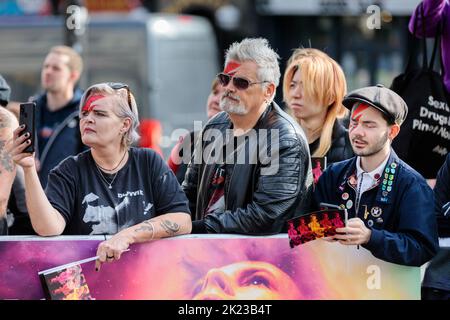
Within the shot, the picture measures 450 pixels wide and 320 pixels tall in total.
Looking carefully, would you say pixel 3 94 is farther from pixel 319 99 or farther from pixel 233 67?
pixel 319 99

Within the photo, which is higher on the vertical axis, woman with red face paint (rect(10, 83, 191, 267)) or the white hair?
the white hair

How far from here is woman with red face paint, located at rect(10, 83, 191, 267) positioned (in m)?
4.82

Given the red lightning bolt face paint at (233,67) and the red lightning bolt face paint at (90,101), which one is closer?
the red lightning bolt face paint at (90,101)

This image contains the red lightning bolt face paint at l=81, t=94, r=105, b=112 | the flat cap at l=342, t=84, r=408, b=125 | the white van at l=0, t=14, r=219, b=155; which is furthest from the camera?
the white van at l=0, t=14, r=219, b=155

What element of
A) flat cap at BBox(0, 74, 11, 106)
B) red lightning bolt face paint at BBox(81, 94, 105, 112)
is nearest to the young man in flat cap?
red lightning bolt face paint at BBox(81, 94, 105, 112)

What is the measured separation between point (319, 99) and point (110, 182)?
5.33ft

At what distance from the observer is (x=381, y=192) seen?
472 centimetres

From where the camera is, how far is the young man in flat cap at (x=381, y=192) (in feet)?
14.8

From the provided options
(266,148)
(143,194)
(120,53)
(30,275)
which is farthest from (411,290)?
(120,53)

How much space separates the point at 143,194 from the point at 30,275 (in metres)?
0.70

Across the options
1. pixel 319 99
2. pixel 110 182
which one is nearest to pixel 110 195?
pixel 110 182

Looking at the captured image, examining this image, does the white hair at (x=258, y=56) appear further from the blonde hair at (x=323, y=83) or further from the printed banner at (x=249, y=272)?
the printed banner at (x=249, y=272)

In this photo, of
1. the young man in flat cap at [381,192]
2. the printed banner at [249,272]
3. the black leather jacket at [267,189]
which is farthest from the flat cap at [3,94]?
the young man in flat cap at [381,192]

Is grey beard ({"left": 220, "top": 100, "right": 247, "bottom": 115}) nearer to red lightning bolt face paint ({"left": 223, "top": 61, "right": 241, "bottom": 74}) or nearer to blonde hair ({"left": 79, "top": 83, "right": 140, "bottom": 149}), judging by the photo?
red lightning bolt face paint ({"left": 223, "top": 61, "right": 241, "bottom": 74})
